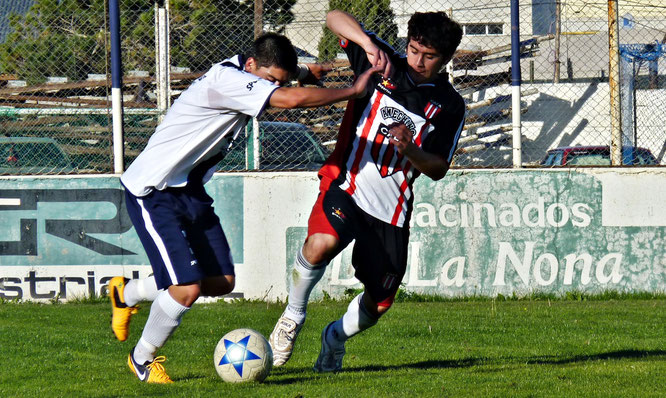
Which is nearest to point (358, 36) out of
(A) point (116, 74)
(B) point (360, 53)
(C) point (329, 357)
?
(B) point (360, 53)

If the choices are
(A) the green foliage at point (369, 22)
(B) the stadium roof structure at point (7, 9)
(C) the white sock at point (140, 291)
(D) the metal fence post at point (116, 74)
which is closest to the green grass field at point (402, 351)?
(C) the white sock at point (140, 291)

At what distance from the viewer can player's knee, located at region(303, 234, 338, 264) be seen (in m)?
5.74

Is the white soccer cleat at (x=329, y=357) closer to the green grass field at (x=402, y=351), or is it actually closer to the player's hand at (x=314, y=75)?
the green grass field at (x=402, y=351)

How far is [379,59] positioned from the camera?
5.28 metres

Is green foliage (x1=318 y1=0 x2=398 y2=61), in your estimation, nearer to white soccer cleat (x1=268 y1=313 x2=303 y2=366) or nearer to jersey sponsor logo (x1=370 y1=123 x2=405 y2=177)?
jersey sponsor logo (x1=370 y1=123 x2=405 y2=177)

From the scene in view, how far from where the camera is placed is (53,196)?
10.0m

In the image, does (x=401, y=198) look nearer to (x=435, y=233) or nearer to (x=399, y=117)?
(x=399, y=117)

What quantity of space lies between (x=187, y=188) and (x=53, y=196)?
4952 mm

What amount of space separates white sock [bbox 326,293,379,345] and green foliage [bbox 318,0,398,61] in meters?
4.56

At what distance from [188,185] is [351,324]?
136 centimetres

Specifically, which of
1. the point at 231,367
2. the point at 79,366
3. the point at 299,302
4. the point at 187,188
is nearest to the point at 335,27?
the point at 187,188

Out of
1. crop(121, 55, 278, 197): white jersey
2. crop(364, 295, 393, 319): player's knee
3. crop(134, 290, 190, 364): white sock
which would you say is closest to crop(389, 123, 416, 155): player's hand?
crop(121, 55, 278, 197): white jersey

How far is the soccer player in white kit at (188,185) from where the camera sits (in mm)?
5254

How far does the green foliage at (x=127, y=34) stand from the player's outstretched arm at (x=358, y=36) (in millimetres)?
4219
